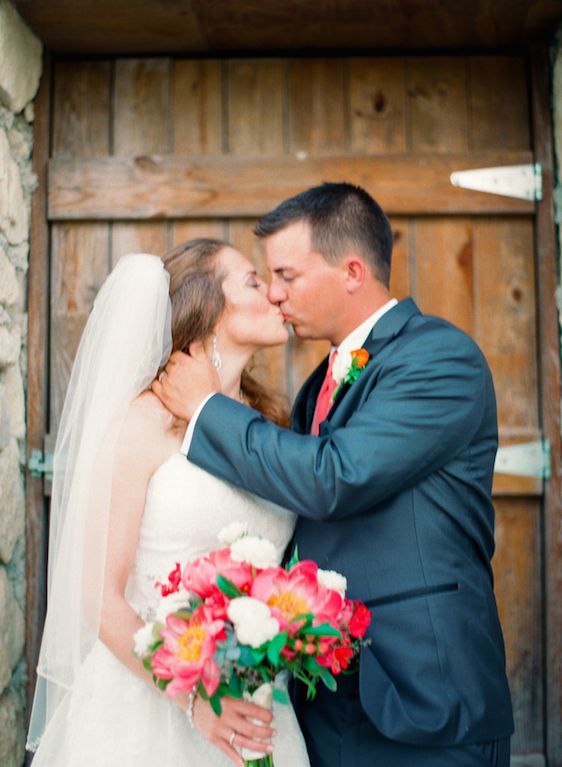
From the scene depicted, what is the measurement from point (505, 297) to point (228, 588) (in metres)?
1.91

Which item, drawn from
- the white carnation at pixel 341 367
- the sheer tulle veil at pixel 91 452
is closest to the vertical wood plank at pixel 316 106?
the sheer tulle veil at pixel 91 452

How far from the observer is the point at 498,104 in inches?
130

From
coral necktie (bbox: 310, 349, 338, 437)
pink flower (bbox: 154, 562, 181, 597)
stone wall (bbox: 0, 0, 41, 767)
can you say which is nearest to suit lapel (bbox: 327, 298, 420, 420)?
coral necktie (bbox: 310, 349, 338, 437)

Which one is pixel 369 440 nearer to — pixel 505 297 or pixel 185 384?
pixel 185 384

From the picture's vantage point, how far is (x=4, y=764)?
285 centimetres

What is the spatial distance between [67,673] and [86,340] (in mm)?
895

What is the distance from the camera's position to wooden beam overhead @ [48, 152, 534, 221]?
10.5ft

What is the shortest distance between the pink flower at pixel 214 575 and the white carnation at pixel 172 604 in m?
0.05

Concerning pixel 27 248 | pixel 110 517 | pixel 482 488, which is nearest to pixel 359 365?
pixel 482 488

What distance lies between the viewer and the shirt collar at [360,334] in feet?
8.39

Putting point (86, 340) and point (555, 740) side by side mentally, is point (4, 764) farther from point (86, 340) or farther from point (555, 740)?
point (555, 740)

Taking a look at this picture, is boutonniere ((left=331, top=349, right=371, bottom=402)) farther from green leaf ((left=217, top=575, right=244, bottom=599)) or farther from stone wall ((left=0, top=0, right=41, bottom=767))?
stone wall ((left=0, top=0, right=41, bottom=767))

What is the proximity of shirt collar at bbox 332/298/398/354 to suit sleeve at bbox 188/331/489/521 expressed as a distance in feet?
0.87

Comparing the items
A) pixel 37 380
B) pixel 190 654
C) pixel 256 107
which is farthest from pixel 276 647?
pixel 256 107
